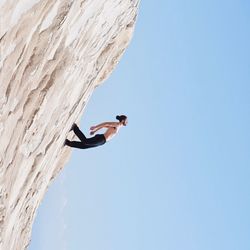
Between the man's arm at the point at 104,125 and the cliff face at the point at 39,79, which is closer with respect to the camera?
the cliff face at the point at 39,79

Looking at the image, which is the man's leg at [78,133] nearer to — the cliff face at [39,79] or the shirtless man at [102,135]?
the shirtless man at [102,135]

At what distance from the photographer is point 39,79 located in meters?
11.9

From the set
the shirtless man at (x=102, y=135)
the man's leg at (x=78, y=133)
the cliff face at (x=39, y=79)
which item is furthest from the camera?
the man's leg at (x=78, y=133)

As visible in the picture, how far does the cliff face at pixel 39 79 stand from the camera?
941cm

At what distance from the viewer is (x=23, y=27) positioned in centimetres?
907

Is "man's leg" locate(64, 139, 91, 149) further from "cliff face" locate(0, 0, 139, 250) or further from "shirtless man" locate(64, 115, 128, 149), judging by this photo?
"cliff face" locate(0, 0, 139, 250)

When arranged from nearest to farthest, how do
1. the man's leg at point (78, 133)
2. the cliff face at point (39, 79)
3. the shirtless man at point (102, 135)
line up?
the cliff face at point (39, 79) → the shirtless man at point (102, 135) → the man's leg at point (78, 133)

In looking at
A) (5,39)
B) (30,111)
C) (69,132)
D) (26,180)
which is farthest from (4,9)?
(69,132)

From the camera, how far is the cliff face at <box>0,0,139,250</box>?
9.41 metres

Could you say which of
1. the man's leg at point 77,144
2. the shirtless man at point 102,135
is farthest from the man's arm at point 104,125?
the man's leg at point 77,144

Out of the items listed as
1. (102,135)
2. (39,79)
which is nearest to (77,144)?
(102,135)

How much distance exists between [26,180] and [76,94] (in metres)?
3.56

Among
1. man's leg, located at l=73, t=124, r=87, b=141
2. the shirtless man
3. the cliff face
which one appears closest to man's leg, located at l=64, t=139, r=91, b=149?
the shirtless man

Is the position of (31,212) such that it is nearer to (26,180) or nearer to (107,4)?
(26,180)
